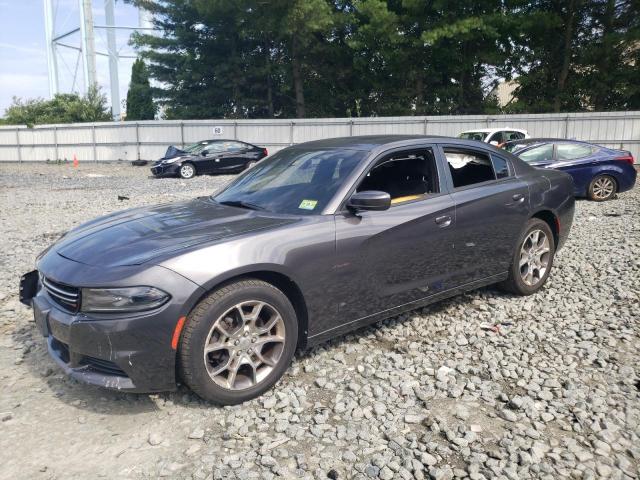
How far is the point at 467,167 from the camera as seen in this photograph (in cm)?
466

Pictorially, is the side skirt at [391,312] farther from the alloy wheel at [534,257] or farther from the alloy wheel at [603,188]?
the alloy wheel at [603,188]

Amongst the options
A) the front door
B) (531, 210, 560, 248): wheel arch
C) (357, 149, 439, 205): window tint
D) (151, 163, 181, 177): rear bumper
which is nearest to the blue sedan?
(531, 210, 560, 248): wheel arch

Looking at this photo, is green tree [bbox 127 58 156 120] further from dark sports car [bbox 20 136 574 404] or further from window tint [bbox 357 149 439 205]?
window tint [bbox 357 149 439 205]

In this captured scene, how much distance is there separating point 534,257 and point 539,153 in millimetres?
6878

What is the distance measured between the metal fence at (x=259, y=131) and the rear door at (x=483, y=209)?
58.3ft

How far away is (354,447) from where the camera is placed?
2768 mm

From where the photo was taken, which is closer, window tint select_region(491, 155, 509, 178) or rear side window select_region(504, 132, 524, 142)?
window tint select_region(491, 155, 509, 178)

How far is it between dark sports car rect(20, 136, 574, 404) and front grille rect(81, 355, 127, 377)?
0.01 m

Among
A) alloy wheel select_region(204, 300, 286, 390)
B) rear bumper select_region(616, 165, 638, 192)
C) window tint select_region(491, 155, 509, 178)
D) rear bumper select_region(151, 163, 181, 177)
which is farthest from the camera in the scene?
rear bumper select_region(151, 163, 181, 177)

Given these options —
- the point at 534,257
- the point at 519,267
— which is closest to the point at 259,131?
the point at 534,257

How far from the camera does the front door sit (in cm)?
355

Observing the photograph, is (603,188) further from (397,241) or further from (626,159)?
(397,241)

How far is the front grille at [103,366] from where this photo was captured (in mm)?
2887

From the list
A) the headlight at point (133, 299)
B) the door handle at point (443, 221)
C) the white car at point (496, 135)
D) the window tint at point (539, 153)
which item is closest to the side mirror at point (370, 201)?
the door handle at point (443, 221)
